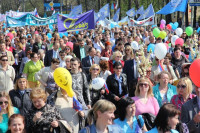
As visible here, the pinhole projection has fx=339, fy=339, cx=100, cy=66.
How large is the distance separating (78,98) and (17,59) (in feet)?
19.0

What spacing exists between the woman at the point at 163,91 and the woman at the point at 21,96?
2110mm

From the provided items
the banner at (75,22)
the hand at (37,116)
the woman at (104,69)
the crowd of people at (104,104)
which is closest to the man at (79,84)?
the crowd of people at (104,104)

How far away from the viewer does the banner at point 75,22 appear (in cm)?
1211

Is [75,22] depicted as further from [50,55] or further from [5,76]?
[5,76]

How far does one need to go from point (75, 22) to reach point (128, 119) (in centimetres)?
846

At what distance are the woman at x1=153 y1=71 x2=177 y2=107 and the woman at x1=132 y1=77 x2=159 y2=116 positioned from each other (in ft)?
1.89

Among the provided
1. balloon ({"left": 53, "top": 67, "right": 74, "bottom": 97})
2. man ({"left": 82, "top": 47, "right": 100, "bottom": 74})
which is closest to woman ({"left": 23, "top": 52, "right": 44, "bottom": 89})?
man ({"left": 82, "top": 47, "right": 100, "bottom": 74})

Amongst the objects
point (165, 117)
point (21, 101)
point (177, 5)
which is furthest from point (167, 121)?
point (177, 5)

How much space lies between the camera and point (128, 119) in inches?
170

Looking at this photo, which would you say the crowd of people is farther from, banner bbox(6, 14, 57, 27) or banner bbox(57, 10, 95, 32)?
banner bbox(6, 14, 57, 27)

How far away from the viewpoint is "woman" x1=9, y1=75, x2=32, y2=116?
5.26 metres

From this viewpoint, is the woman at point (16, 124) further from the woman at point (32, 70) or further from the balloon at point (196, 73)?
the woman at point (32, 70)

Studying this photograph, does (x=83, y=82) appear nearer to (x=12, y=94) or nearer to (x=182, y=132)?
(x=12, y=94)

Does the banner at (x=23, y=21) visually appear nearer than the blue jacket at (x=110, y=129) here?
No
